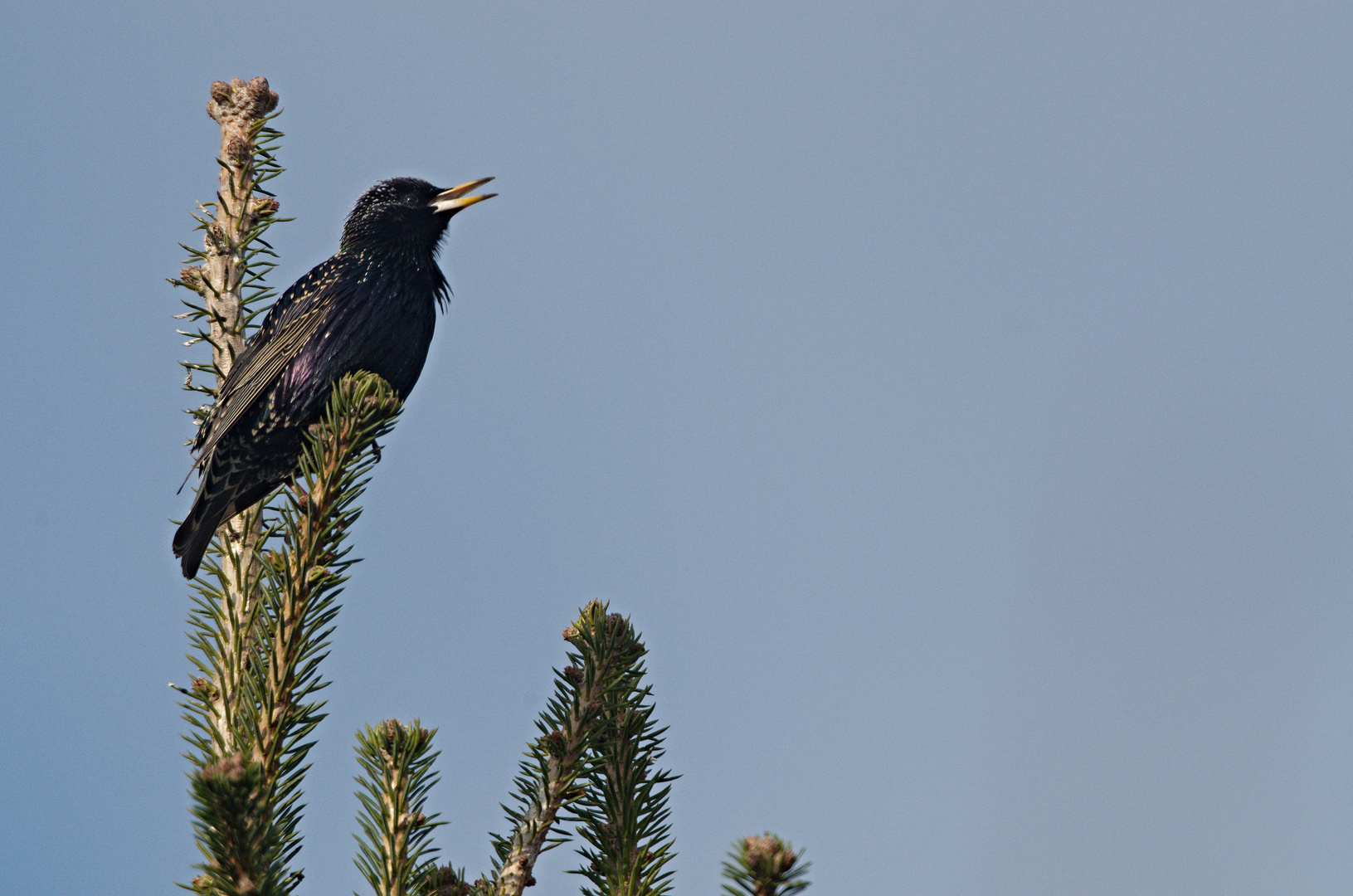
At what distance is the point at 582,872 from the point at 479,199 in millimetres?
4503

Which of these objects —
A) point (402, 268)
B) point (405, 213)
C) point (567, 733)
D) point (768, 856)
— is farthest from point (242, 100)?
point (768, 856)

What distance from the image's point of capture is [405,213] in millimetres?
6430

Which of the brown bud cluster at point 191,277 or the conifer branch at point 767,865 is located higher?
the brown bud cluster at point 191,277

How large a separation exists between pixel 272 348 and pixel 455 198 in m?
1.88

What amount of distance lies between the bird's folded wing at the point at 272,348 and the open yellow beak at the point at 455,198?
85 cm

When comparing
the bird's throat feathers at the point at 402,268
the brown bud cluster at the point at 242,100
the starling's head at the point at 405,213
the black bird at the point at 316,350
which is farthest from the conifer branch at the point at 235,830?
the starling's head at the point at 405,213

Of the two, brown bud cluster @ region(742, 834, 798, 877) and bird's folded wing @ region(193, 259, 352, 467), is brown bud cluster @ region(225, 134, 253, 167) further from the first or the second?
brown bud cluster @ region(742, 834, 798, 877)

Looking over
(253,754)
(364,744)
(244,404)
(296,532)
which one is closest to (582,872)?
(364,744)

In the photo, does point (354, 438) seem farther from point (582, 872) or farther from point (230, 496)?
point (230, 496)

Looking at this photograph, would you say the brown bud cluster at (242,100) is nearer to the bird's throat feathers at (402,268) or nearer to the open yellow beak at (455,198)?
the bird's throat feathers at (402,268)

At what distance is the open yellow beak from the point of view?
6367mm

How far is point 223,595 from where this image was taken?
3596mm

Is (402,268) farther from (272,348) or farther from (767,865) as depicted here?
(767,865)

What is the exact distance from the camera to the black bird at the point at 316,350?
4.71 m
